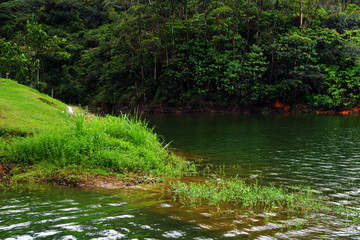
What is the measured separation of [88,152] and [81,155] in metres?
0.26

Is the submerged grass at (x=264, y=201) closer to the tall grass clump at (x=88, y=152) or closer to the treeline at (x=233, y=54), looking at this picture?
the tall grass clump at (x=88, y=152)

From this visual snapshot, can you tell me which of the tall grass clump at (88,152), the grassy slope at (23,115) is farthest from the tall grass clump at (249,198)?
the grassy slope at (23,115)

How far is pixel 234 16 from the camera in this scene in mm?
43781

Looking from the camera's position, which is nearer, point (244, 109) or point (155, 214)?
point (155, 214)

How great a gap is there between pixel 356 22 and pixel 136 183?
4610 cm

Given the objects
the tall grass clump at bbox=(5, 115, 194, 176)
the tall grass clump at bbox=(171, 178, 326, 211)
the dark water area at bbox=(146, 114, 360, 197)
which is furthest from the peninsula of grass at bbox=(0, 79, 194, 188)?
the dark water area at bbox=(146, 114, 360, 197)

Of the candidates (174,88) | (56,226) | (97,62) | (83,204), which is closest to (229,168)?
(83,204)

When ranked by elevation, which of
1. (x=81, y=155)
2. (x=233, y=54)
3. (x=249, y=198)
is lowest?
(x=249, y=198)

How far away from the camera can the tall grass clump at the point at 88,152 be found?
8688mm

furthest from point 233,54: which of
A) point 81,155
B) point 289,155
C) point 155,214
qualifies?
point 155,214

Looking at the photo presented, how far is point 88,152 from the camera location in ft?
29.4

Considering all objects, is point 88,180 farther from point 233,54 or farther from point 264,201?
point 233,54

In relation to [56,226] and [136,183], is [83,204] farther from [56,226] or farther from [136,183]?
[136,183]

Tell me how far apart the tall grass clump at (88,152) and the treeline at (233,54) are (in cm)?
2537
